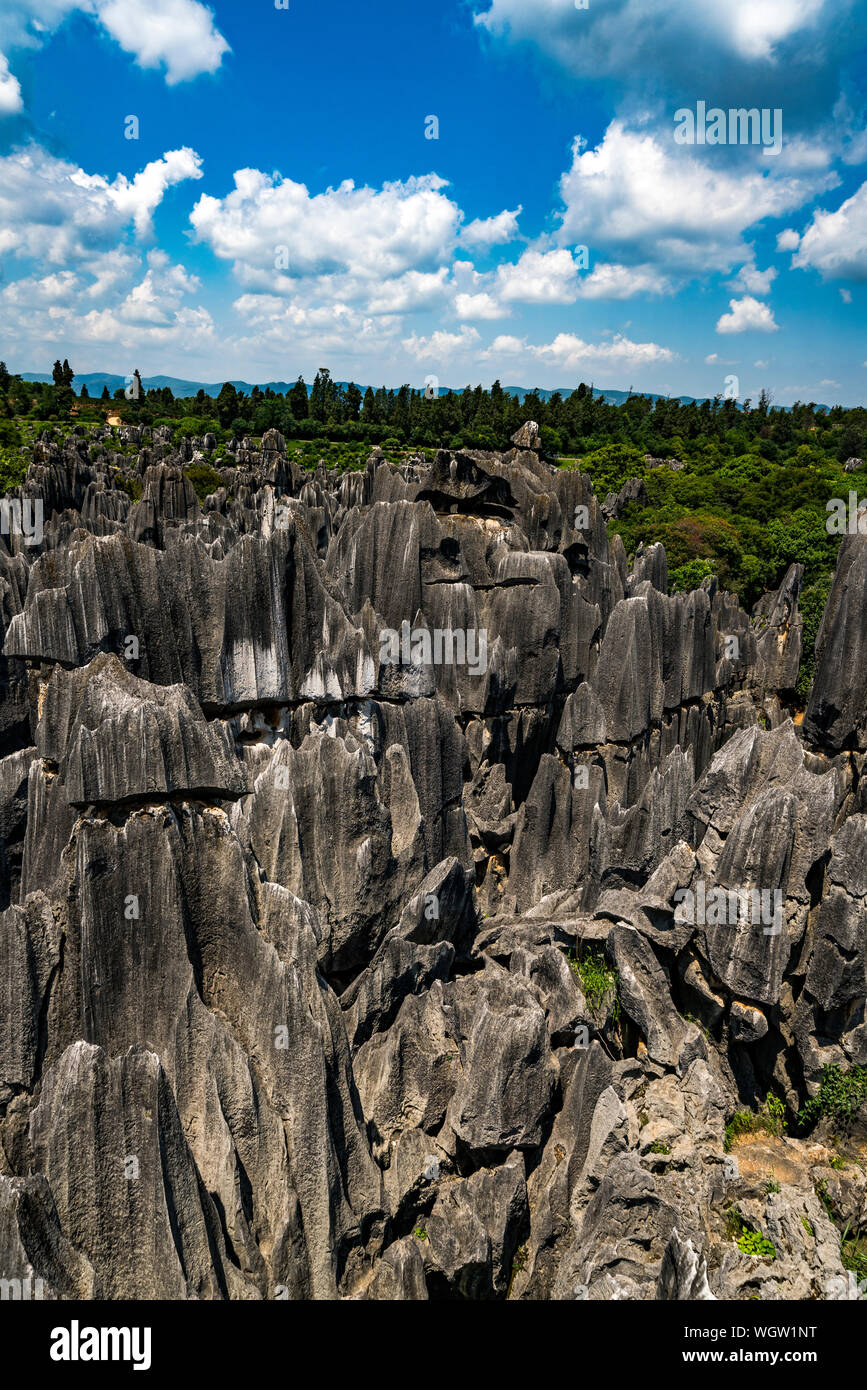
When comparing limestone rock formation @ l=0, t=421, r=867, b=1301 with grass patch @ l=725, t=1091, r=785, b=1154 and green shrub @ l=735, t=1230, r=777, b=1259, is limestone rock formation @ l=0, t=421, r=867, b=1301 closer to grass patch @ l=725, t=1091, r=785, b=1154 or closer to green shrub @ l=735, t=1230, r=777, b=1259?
green shrub @ l=735, t=1230, r=777, b=1259

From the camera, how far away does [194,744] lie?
33.0 feet

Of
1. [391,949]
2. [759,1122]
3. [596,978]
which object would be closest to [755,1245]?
[759,1122]

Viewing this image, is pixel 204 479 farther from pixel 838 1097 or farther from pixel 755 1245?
pixel 755 1245

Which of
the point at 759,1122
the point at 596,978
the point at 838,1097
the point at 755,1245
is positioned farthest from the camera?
the point at 596,978

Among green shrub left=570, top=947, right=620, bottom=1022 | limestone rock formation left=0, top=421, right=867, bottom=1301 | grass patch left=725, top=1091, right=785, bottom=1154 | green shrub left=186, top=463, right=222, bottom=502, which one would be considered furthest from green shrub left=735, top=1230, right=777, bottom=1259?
green shrub left=186, top=463, right=222, bottom=502

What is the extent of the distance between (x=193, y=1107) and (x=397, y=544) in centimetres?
1924

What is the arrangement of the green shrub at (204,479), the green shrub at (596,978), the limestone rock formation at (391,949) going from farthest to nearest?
the green shrub at (204,479)
the green shrub at (596,978)
the limestone rock formation at (391,949)

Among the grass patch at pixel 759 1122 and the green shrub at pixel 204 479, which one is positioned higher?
the green shrub at pixel 204 479

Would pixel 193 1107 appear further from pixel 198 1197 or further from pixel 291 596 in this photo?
pixel 291 596

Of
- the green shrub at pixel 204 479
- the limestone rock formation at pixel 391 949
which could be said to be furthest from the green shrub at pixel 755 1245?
the green shrub at pixel 204 479

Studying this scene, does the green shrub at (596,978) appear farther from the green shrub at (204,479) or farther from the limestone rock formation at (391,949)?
the green shrub at (204,479)

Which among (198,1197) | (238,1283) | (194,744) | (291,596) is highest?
(291,596)
